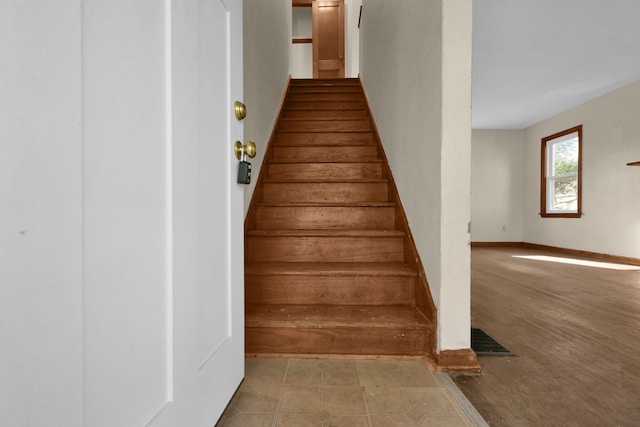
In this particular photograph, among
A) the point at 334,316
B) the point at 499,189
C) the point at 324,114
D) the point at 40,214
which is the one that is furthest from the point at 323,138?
the point at 499,189

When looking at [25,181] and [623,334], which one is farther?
[623,334]

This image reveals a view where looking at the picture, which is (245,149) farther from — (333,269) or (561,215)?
(561,215)

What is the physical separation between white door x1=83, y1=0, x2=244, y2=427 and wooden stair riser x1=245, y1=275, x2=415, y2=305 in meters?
0.45

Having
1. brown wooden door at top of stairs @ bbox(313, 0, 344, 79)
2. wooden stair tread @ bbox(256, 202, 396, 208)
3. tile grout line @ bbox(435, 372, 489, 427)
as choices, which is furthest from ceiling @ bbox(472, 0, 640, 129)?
tile grout line @ bbox(435, 372, 489, 427)

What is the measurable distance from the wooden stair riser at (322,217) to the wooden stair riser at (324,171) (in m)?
0.42

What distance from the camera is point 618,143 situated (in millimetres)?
4105

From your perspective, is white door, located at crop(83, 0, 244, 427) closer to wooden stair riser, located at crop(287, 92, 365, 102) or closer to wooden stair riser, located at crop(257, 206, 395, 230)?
wooden stair riser, located at crop(257, 206, 395, 230)

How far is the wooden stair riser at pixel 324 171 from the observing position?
2242 mm

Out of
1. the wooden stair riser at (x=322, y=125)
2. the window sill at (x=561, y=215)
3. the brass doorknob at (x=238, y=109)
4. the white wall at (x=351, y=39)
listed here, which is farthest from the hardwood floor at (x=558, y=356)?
the white wall at (x=351, y=39)

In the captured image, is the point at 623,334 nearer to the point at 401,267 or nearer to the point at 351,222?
the point at 401,267

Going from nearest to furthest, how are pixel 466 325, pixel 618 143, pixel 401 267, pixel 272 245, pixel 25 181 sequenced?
pixel 25 181
pixel 466 325
pixel 401 267
pixel 272 245
pixel 618 143

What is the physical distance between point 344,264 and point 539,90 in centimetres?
450

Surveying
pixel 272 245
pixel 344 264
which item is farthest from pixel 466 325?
pixel 272 245

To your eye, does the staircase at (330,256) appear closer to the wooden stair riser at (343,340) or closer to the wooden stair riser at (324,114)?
the wooden stair riser at (343,340)
